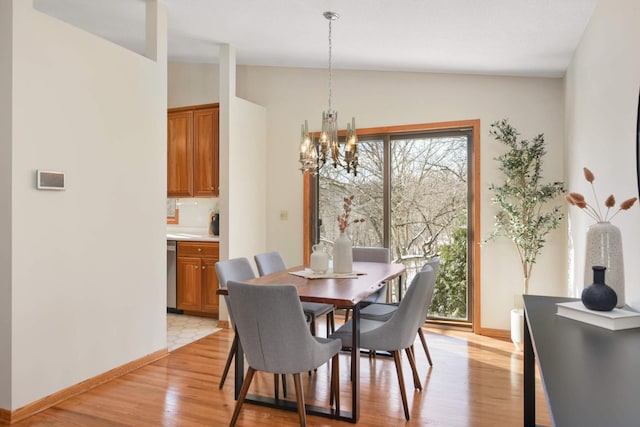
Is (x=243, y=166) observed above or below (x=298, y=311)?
above

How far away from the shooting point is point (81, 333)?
3150 mm

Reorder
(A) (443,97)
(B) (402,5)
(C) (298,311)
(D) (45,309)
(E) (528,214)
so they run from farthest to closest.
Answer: (A) (443,97), (E) (528,214), (B) (402,5), (D) (45,309), (C) (298,311)

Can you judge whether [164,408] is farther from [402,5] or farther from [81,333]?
[402,5]

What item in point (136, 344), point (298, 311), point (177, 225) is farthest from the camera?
point (177, 225)

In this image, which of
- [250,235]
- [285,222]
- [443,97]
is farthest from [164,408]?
[443,97]

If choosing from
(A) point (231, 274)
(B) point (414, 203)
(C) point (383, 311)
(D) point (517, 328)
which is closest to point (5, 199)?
(A) point (231, 274)

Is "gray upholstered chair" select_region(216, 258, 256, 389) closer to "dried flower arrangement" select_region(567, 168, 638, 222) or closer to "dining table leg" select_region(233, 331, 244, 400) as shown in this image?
"dining table leg" select_region(233, 331, 244, 400)

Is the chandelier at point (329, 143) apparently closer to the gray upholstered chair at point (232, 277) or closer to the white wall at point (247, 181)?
the gray upholstered chair at point (232, 277)

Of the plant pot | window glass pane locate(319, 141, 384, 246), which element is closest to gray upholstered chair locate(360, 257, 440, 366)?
the plant pot

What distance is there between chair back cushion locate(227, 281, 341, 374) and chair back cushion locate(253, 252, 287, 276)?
1.34 metres

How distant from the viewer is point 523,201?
420 cm

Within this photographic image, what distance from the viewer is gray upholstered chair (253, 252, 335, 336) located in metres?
3.51

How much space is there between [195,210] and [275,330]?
152 inches

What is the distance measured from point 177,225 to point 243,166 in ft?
5.22
